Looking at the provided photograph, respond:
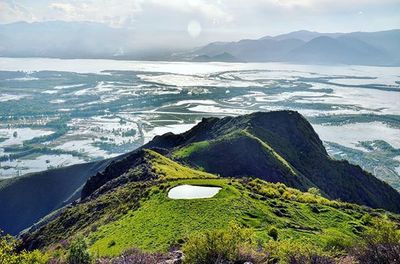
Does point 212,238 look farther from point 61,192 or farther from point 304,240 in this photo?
point 61,192

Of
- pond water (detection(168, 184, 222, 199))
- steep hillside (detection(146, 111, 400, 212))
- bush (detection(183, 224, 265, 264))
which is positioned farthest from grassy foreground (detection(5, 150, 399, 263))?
steep hillside (detection(146, 111, 400, 212))

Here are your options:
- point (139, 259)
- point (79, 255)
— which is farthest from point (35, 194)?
point (139, 259)

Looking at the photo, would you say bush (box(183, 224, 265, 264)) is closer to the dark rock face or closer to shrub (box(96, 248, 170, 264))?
shrub (box(96, 248, 170, 264))

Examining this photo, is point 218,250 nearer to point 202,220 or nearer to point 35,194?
point 202,220

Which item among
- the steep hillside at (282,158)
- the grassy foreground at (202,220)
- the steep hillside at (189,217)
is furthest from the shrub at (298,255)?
the steep hillside at (282,158)

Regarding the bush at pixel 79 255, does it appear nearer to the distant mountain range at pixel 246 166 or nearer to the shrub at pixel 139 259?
the shrub at pixel 139 259

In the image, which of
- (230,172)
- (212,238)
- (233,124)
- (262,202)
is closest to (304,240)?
(262,202)
